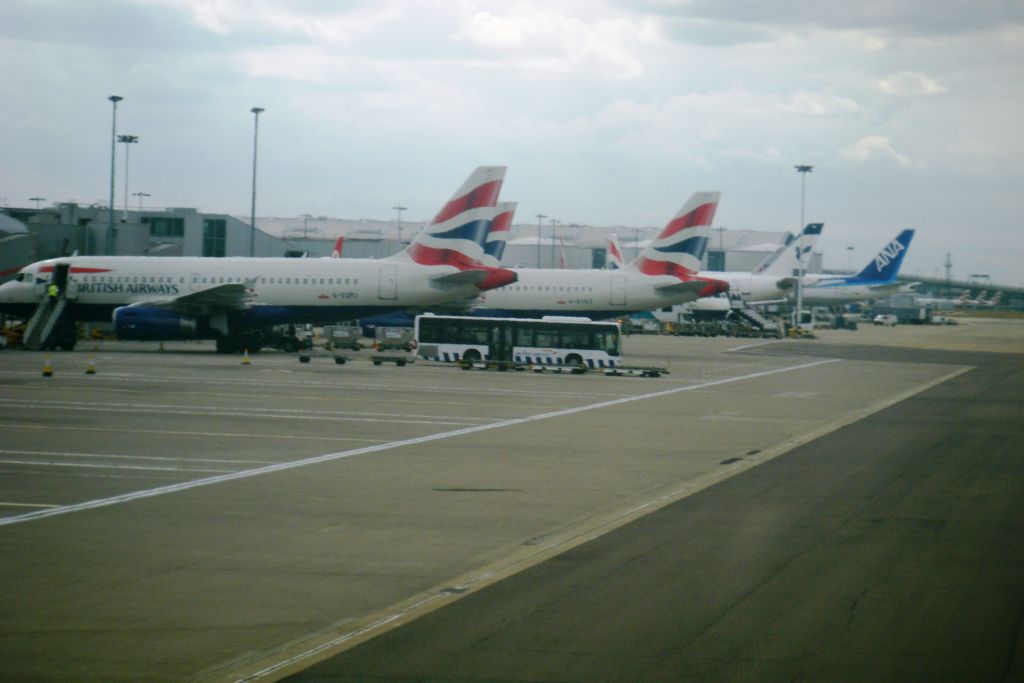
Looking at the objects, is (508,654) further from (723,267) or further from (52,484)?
(723,267)

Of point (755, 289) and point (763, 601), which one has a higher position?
point (755, 289)

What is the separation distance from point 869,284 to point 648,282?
76.7 m

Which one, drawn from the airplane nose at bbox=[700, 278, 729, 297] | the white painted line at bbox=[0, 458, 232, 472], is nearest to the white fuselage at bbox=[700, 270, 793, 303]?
the airplane nose at bbox=[700, 278, 729, 297]

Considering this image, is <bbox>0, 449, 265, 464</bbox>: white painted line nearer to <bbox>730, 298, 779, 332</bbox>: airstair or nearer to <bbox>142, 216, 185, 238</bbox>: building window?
<bbox>142, 216, 185, 238</bbox>: building window

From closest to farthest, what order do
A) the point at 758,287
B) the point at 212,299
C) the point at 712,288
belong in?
the point at 212,299
the point at 712,288
the point at 758,287

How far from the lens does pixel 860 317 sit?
605 ft

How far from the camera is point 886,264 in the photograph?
5261 inches

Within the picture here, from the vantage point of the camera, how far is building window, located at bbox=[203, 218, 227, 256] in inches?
3829

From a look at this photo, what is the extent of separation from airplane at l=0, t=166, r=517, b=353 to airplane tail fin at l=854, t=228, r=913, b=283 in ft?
→ 274

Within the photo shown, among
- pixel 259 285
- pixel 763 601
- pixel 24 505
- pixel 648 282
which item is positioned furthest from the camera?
pixel 648 282

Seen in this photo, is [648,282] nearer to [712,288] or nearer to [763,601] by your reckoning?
[712,288]

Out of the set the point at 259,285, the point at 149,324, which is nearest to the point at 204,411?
the point at 149,324

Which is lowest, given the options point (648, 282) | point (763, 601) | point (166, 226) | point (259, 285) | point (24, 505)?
point (24, 505)

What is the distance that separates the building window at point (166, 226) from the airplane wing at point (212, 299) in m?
39.9
